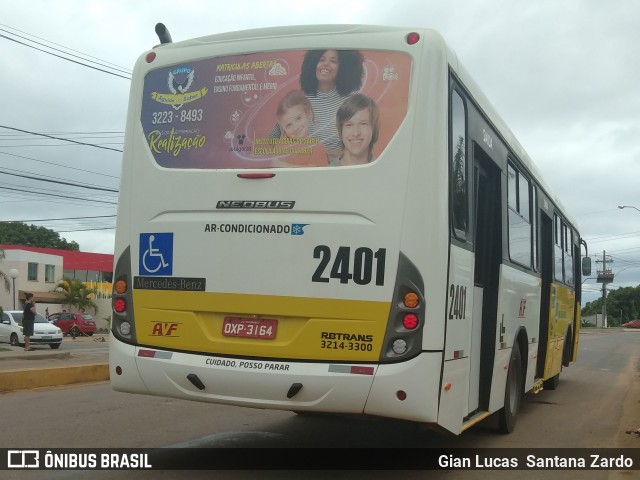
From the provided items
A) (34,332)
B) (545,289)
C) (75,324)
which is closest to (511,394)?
(545,289)

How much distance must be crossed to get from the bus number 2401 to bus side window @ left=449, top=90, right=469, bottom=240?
2.60 feet

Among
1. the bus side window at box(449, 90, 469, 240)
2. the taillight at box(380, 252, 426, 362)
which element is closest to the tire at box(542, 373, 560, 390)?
the bus side window at box(449, 90, 469, 240)

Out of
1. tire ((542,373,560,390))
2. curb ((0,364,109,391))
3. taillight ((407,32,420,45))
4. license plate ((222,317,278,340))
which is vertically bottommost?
curb ((0,364,109,391))

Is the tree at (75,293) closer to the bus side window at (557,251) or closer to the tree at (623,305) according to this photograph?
the bus side window at (557,251)

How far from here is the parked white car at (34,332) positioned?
92.0 feet

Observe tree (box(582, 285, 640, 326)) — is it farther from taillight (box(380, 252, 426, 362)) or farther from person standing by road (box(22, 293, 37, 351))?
taillight (box(380, 252, 426, 362))

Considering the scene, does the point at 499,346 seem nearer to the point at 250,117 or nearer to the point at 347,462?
the point at 347,462

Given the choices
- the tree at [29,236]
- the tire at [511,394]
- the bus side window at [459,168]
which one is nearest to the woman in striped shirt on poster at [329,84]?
the bus side window at [459,168]

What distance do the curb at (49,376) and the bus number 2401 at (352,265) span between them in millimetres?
7799

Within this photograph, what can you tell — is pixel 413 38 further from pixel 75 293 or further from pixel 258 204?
pixel 75 293

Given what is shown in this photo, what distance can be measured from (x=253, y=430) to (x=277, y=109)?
13.3 feet

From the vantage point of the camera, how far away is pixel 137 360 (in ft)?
Answer: 20.8

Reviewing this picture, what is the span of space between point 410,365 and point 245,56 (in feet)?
9.49

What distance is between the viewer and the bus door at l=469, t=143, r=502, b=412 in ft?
24.0
